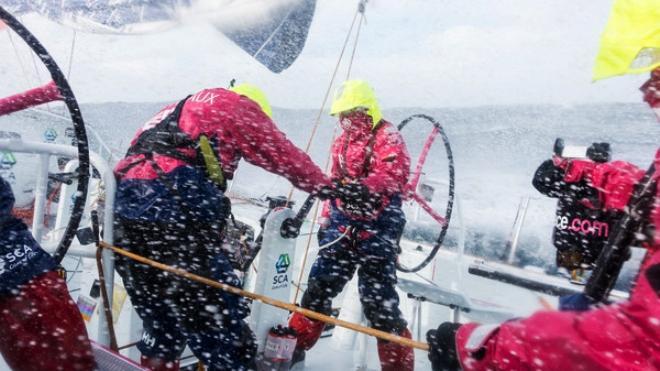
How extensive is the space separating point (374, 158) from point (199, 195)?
1.35 meters

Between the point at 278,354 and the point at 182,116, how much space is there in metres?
1.31

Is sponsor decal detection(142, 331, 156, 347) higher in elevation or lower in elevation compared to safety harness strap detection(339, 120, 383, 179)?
lower

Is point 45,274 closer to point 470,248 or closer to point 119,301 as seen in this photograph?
point 119,301

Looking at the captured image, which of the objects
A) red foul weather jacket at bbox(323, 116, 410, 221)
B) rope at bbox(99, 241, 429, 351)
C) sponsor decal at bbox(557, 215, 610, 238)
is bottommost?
rope at bbox(99, 241, 429, 351)

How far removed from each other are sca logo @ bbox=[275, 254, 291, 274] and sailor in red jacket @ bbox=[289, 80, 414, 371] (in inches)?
18.2

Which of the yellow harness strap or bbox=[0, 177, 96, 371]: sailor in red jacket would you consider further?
the yellow harness strap

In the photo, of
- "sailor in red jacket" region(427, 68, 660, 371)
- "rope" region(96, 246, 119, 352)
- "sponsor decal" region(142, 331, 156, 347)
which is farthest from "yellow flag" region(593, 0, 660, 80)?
"sponsor decal" region(142, 331, 156, 347)

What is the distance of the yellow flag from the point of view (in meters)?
1.09

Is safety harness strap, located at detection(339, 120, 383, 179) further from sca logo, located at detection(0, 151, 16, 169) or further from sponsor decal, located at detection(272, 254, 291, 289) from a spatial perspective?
sca logo, located at detection(0, 151, 16, 169)

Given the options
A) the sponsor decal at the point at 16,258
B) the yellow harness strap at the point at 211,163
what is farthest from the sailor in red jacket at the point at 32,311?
the yellow harness strap at the point at 211,163

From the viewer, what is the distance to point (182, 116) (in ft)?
6.58

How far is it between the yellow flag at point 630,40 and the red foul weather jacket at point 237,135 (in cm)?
116

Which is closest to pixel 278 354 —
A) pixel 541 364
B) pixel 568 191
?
pixel 568 191

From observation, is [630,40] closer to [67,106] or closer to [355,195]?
[355,195]
